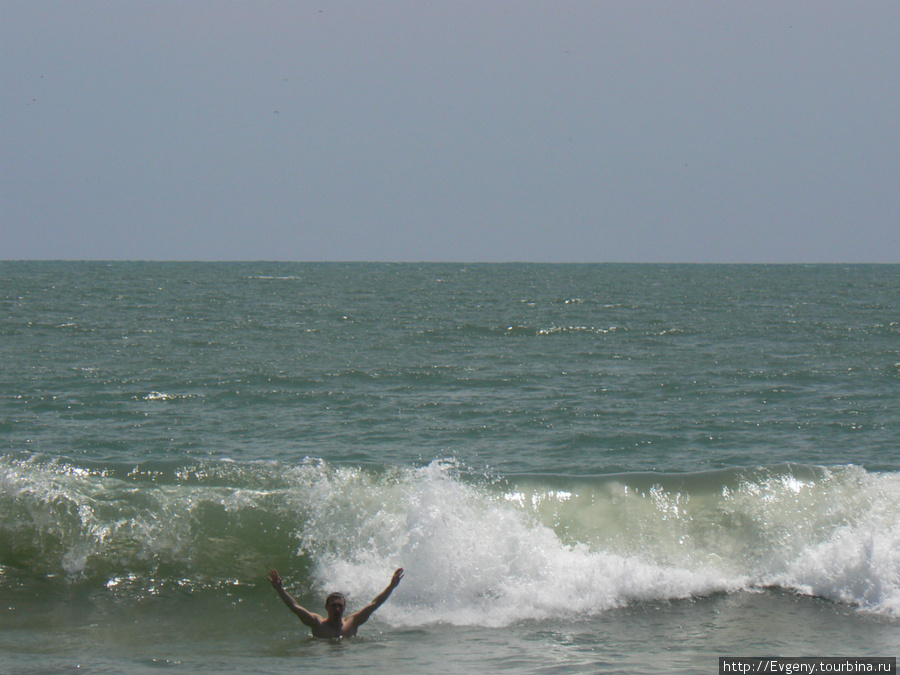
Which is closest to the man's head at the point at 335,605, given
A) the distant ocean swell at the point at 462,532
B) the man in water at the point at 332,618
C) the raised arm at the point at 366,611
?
the man in water at the point at 332,618

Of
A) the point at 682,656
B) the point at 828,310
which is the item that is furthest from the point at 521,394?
the point at 828,310

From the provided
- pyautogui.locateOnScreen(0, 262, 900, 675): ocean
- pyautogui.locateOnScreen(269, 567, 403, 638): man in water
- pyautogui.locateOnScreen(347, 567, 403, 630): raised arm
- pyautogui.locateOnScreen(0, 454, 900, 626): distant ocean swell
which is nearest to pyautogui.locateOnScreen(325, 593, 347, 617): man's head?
pyautogui.locateOnScreen(269, 567, 403, 638): man in water

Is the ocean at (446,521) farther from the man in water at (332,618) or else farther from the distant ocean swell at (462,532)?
the man in water at (332,618)

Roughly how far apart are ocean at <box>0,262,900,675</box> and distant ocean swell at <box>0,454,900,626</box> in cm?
3

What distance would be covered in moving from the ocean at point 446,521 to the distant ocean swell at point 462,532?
0.03 meters

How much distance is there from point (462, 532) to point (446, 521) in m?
0.22

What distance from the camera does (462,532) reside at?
10.2 metres

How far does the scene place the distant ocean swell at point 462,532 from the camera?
31.4 ft

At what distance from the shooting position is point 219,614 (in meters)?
9.16

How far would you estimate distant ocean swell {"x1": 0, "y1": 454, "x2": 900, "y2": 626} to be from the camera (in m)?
9.56

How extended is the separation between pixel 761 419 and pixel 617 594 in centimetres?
985

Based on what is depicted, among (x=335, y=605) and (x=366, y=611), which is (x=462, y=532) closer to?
(x=366, y=611)

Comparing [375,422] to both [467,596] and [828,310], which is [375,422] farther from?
[828,310]

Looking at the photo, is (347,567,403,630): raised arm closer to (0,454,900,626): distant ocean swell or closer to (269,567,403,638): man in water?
(269,567,403,638): man in water
